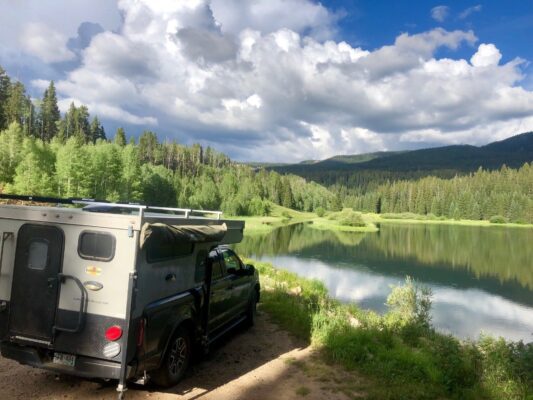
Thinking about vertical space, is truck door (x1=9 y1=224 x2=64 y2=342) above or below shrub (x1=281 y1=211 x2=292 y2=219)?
above

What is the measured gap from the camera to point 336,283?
32812 mm

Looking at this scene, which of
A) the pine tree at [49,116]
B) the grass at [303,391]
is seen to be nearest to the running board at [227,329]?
the grass at [303,391]

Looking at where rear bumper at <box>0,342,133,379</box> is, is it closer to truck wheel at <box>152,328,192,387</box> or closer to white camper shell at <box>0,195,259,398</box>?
white camper shell at <box>0,195,259,398</box>

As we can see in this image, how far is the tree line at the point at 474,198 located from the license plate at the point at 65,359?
16455cm

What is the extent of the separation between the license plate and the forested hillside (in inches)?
2038

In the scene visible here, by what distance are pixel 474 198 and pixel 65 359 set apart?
178494 mm

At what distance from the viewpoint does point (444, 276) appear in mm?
39969

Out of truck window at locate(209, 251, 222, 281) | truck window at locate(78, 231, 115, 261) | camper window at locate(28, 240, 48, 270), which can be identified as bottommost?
truck window at locate(209, 251, 222, 281)

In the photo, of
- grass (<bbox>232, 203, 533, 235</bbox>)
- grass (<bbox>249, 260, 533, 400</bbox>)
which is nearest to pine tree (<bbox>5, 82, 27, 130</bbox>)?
grass (<bbox>232, 203, 533, 235</bbox>)

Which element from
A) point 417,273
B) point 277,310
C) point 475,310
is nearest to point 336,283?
point 475,310

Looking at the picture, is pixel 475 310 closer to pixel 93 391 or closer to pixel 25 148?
pixel 93 391

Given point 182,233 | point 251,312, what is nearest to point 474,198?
point 251,312

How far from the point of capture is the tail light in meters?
6.12

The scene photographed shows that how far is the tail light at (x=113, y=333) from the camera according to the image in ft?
20.1
